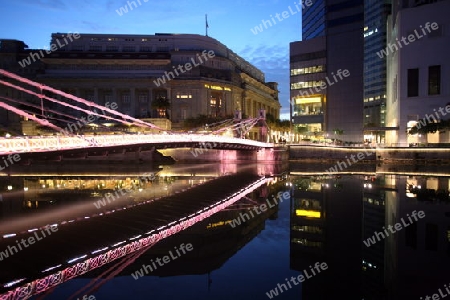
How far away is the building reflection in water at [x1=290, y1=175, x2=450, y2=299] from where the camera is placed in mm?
12539

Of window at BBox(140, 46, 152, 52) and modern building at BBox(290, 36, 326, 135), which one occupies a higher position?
window at BBox(140, 46, 152, 52)

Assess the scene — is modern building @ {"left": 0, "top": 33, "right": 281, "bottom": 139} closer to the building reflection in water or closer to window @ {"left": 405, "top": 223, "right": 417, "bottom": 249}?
the building reflection in water

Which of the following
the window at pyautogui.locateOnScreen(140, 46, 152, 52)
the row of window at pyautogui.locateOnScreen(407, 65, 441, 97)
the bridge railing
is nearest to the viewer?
the bridge railing

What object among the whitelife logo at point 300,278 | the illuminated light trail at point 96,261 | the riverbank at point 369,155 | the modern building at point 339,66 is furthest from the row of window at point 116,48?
the whitelife logo at point 300,278

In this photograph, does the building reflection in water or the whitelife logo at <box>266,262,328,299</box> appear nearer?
the whitelife logo at <box>266,262,328,299</box>

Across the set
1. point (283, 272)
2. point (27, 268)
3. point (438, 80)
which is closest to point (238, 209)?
point (283, 272)

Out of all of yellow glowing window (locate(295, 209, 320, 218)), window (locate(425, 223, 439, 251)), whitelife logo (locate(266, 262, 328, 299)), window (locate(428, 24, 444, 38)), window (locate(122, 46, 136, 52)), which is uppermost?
window (locate(122, 46, 136, 52))

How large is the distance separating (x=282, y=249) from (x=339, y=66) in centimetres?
8478

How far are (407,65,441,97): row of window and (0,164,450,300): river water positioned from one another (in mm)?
47918

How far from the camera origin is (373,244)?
1712cm

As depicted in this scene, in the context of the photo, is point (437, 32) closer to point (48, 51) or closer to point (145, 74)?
point (145, 74)

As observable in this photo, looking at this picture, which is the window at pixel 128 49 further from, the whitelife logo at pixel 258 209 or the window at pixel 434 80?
the whitelife logo at pixel 258 209

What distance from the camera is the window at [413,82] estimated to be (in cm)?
7512

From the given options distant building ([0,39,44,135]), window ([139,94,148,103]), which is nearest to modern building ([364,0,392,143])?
window ([139,94,148,103])
